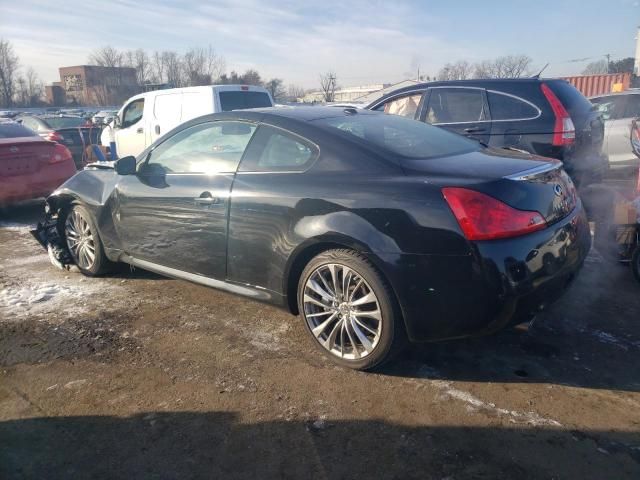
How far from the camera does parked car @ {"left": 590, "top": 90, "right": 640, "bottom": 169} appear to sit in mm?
8511

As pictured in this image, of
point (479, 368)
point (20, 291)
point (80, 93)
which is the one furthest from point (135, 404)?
point (80, 93)

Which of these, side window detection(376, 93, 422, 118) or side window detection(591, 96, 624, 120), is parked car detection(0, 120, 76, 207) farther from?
side window detection(591, 96, 624, 120)

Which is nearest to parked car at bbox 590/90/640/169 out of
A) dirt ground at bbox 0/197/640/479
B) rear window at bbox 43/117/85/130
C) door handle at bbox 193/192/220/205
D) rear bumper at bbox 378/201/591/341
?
dirt ground at bbox 0/197/640/479

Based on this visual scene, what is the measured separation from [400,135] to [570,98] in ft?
11.3

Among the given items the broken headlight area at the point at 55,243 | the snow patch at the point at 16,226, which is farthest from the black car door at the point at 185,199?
the snow patch at the point at 16,226

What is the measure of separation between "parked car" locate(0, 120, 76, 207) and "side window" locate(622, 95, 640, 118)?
948 centimetres

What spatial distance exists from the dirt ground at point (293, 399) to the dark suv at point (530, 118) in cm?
218

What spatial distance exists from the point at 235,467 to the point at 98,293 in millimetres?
2743

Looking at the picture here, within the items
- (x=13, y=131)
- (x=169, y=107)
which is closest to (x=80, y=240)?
(x=13, y=131)

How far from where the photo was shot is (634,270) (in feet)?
13.8

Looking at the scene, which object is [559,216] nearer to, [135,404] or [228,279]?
[228,279]

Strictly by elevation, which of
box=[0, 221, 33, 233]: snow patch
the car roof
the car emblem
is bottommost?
box=[0, 221, 33, 233]: snow patch

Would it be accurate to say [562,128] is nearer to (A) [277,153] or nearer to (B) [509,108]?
(B) [509,108]

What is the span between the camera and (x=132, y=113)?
10.1 m
